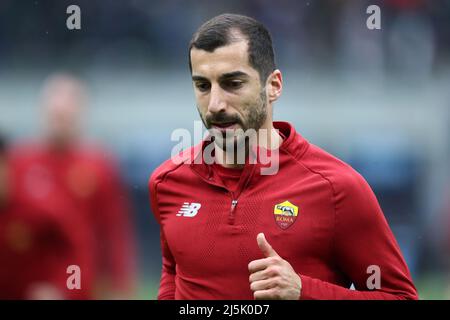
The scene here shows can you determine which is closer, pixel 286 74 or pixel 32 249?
pixel 32 249

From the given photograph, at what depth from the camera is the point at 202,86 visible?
8.84 feet

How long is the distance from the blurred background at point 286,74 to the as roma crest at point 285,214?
4.74 metres

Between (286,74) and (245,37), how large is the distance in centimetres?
518

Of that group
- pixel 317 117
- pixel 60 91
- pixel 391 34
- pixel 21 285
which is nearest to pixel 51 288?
pixel 21 285

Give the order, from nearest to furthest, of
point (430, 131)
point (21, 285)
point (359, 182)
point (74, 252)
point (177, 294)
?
1. point (359, 182)
2. point (177, 294)
3. point (21, 285)
4. point (74, 252)
5. point (430, 131)

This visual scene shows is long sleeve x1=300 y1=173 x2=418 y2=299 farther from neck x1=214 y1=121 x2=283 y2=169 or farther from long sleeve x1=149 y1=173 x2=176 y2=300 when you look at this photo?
long sleeve x1=149 y1=173 x2=176 y2=300

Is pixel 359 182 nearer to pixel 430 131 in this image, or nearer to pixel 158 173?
pixel 158 173

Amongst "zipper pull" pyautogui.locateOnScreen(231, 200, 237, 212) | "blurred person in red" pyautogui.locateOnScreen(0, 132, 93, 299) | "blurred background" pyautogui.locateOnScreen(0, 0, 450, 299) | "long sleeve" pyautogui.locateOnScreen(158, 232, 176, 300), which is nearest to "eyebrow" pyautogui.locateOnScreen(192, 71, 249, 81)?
"zipper pull" pyautogui.locateOnScreen(231, 200, 237, 212)

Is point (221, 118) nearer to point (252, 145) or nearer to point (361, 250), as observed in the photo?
point (252, 145)

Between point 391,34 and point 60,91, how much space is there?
137 inches

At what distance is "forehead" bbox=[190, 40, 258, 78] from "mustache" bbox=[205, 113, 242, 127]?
4.9 inches

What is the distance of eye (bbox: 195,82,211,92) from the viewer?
8.80ft

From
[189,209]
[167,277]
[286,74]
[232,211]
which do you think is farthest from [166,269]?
[286,74]

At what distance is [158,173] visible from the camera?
10.0 feet
